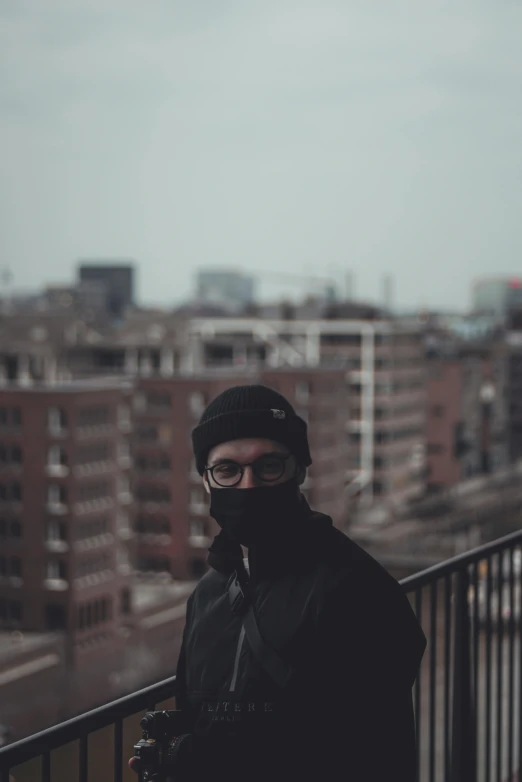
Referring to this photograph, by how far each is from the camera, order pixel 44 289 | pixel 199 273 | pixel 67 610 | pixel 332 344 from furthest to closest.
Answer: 1. pixel 199 273
2. pixel 44 289
3. pixel 332 344
4. pixel 67 610

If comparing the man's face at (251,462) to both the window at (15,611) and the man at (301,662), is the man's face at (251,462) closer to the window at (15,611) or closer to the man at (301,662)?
the man at (301,662)

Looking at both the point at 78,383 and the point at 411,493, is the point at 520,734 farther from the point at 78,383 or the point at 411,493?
the point at 411,493

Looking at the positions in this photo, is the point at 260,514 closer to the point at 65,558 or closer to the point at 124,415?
the point at 65,558

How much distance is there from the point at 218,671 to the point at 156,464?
111 feet

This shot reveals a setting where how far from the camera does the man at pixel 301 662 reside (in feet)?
2.79

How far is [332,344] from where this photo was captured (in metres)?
41.8

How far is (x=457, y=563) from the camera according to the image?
143cm

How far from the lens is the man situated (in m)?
0.85

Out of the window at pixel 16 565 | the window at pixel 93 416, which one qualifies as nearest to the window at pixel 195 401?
the window at pixel 93 416

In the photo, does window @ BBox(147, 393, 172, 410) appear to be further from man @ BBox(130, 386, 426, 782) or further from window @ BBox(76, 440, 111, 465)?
man @ BBox(130, 386, 426, 782)

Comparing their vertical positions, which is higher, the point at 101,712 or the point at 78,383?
the point at 101,712

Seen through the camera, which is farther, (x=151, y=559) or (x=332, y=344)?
(x=332, y=344)

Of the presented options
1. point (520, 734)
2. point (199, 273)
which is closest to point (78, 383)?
point (520, 734)

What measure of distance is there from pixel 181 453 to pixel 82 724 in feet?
109
